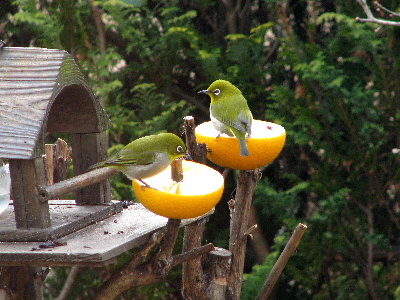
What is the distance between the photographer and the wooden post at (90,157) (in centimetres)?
300

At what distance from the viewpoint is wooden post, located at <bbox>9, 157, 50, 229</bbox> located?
247cm

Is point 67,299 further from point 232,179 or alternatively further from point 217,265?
point 217,265

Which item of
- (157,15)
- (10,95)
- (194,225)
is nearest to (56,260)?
(10,95)

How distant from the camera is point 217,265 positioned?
3.13 m

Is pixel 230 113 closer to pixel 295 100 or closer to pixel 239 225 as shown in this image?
pixel 239 225

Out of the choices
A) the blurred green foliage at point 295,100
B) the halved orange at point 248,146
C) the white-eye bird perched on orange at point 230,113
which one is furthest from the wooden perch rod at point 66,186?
the blurred green foliage at point 295,100

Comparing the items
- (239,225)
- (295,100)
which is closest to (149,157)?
(239,225)

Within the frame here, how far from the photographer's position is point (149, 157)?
8.82 ft

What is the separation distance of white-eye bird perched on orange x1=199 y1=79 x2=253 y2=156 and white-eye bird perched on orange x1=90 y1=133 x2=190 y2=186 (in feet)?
1.19

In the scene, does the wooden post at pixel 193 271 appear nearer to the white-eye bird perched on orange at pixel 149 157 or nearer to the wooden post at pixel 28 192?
the white-eye bird perched on orange at pixel 149 157

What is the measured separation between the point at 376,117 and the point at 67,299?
100 inches

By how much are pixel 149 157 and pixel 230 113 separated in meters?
0.65

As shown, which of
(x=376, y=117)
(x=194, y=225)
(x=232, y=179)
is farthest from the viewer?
(x=232, y=179)

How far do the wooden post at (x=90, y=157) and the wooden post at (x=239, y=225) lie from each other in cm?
65
